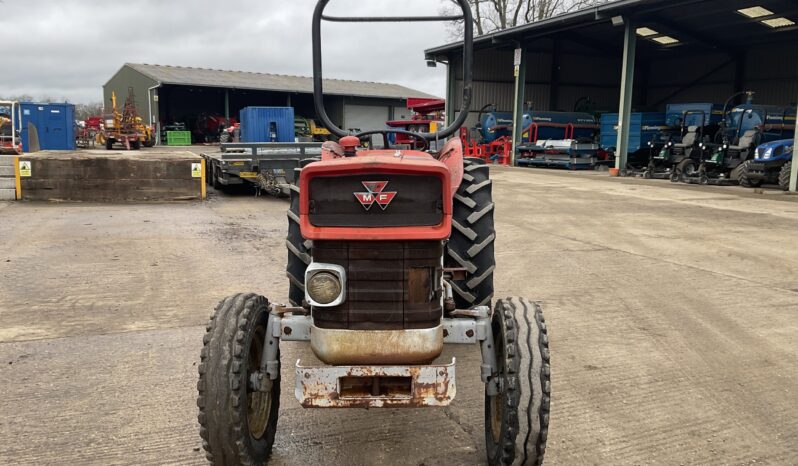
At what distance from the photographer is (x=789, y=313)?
4.85 m

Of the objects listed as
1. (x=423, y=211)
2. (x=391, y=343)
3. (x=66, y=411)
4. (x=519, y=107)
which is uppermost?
(x=519, y=107)

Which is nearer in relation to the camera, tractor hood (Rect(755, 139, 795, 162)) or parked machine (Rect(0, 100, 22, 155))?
tractor hood (Rect(755, 139, 795, 162))

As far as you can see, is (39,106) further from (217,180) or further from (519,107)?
(519,107)

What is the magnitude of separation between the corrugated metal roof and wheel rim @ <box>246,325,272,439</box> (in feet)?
120

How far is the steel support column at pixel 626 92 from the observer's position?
18719 millimetres

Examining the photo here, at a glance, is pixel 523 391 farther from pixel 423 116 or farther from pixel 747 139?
pixel 423 116

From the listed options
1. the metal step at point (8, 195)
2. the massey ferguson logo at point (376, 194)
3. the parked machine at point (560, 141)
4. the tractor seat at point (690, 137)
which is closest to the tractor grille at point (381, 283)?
the massey ferguson logo at point (376, 194)

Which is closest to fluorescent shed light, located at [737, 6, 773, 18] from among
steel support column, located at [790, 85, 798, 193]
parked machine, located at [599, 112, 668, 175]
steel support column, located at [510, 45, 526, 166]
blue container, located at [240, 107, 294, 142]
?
parked machine, located at [599, 112, 668, 175]

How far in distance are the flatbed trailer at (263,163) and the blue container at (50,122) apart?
46.6 feet

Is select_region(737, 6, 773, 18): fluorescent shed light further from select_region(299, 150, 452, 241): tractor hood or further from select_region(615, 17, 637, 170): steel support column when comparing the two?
select_region(299, 150, 452, 241): tractor hood

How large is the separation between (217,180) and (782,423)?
1166 cm

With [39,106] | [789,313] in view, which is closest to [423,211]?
[789,313]

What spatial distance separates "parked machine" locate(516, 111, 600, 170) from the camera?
21.6 m

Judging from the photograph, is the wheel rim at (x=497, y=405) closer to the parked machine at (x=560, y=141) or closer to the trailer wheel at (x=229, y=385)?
the trailer wheel at (x=229, y=385)
